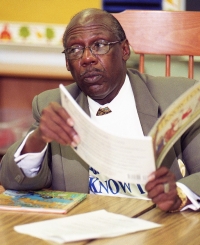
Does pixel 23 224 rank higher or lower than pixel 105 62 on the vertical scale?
lower

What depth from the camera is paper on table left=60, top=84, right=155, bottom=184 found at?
1.30 metres

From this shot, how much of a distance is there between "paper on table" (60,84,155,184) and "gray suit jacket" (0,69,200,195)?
0.37 meters

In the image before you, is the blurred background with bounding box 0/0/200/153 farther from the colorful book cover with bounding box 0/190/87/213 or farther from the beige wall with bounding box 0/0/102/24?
the colorful book cover with bounding box 0/190/87/213

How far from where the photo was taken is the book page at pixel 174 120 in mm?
1292

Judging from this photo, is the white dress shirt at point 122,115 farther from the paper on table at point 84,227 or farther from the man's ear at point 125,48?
the paper on table at point 84,227

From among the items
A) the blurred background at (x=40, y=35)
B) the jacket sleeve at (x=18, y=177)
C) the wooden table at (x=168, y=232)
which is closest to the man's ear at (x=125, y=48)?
the jacket sleeve at (x=18, y=177)

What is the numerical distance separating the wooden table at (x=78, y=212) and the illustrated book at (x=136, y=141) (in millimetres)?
149

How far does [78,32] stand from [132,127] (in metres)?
0.35

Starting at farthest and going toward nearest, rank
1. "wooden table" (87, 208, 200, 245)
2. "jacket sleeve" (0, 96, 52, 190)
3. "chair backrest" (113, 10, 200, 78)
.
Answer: "chair backrest" (113, 10, 200, 78) → "jacket sleeve" (0, 96, 52, 190) → "wooden table" (87, 208, 200, 245)

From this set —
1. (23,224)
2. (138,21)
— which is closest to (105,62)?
(138,21)

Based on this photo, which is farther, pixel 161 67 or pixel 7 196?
pixel 161 67

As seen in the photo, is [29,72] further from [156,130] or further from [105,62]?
[156,130]

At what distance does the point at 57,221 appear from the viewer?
1410 millimetres

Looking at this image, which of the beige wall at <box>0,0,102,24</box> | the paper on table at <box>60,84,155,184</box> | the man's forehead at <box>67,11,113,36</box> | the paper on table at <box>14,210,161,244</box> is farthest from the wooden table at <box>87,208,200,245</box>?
the beige wall at <box>0,0,102,24</box>
